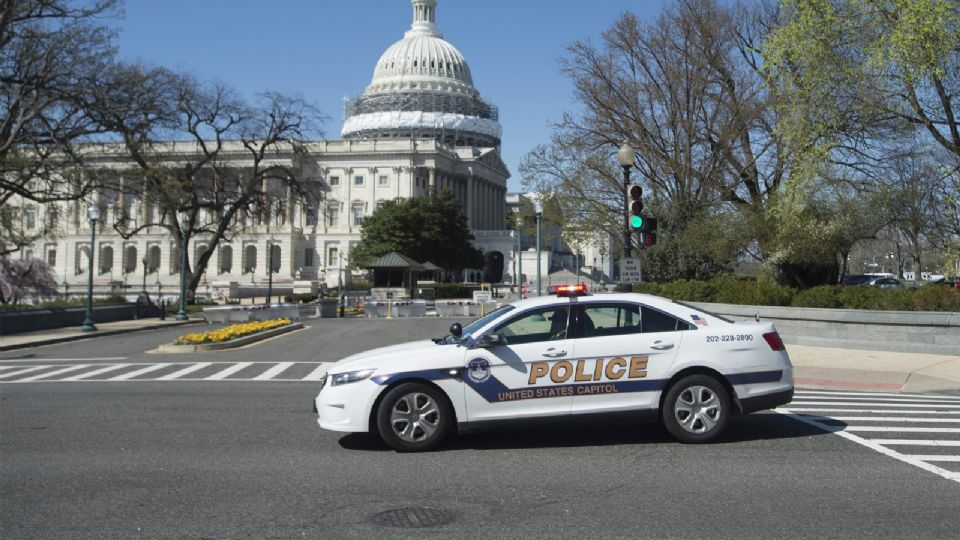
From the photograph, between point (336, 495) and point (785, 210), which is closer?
point (336, 495)

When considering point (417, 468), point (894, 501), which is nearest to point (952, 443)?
point (894, 501)

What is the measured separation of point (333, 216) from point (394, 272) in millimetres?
59018

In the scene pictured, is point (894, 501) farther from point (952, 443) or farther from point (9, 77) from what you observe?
point (9, 77)

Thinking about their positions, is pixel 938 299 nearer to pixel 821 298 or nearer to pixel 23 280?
pixel 821 298

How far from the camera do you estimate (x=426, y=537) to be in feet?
21.5

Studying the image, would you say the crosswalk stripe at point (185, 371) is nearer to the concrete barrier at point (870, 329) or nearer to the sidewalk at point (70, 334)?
the sidewalk at point (70, 334)

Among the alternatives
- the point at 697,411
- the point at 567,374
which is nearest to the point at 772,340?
the point at 697,411

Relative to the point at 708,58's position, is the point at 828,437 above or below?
below

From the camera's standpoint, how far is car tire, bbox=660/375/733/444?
982cm

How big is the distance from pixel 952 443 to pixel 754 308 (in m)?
16.1

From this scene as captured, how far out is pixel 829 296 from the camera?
80.9 feet

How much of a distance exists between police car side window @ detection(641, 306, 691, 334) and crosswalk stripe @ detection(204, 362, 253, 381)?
10383 mm

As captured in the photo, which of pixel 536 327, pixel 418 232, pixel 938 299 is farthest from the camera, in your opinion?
pixel 418 232

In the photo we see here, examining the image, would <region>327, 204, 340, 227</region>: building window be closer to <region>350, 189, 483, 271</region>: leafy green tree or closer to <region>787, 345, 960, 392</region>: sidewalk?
<region>350, 189, 483, 271</region>: leafy green tree
